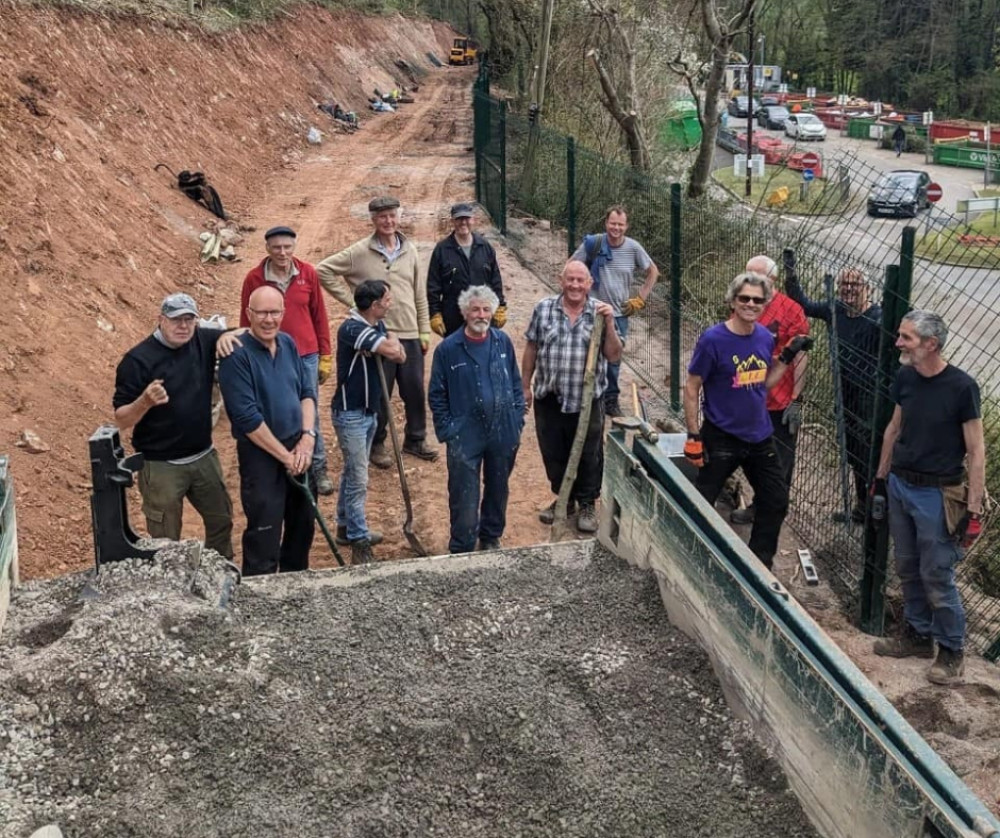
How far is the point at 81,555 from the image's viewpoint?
20.3ft

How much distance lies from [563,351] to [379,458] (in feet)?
6.90

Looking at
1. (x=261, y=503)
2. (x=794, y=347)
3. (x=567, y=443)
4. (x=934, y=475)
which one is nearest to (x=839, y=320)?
(x=794, y=347)

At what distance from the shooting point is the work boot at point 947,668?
484cm

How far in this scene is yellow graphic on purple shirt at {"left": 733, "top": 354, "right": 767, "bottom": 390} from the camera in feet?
17.3

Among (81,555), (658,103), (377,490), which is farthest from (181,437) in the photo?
(658,103)

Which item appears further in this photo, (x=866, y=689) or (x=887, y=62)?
(x=887, y=62)

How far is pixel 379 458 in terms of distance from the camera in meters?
7.43

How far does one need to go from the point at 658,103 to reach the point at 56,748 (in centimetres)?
1835

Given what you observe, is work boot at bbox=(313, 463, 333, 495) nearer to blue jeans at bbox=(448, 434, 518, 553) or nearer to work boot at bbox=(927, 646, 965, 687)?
blue jeans at bbox=(448, 434, 518, 553)

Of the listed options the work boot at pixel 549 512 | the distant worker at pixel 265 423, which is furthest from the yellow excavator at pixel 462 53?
the distant worker at pixel 265 423

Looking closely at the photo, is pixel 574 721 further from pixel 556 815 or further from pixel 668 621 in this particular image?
pixel 668 621

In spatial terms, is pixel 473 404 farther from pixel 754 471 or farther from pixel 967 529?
pixel 967 529

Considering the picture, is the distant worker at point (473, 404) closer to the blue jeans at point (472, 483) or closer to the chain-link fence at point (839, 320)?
the blue jeans at point (472, 483)

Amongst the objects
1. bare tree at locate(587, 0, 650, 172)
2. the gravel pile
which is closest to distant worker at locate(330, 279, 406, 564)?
the gravel pile
